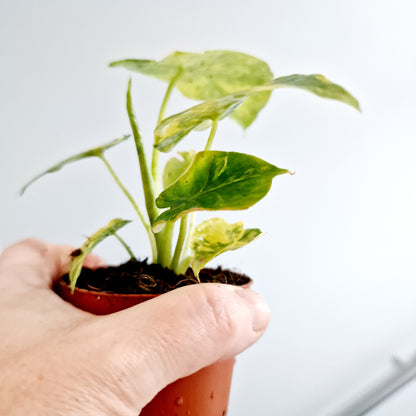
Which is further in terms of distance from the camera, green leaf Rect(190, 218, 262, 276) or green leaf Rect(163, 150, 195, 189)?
green leaf Rect(163, 150, 195, 189)

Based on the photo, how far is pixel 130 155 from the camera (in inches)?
54.7

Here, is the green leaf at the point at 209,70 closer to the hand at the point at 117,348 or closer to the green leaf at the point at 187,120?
the green leaf at the point at 187,120

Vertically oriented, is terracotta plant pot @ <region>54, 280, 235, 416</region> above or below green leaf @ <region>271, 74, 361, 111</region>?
below

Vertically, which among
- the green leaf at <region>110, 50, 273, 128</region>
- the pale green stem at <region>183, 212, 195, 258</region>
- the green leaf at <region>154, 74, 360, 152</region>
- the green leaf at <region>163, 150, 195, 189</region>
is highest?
the green leaf at <region>110, 50, 273, 128</region>

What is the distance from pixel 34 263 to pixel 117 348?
0.37 metres

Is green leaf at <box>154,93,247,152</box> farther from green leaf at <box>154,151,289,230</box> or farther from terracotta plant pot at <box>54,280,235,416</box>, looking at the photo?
terracotta plant pot at <box>54,280,235,416</box>

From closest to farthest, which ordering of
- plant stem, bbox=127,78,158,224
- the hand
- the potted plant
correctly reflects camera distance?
1. the hand
2. the potted plant
3. plant stem, bbox=127,78,158,224

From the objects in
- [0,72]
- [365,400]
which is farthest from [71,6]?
[365,400]

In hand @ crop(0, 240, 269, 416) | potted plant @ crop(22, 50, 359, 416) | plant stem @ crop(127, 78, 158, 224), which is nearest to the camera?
hand @ crop(0, 240, 269, 416)

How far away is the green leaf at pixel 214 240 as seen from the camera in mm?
598

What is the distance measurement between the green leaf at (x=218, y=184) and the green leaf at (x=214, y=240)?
6 centimetres

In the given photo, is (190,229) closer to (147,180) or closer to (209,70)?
(147,180)

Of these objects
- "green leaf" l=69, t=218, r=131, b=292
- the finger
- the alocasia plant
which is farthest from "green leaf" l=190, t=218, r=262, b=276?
the finger

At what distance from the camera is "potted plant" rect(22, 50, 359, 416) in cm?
57
